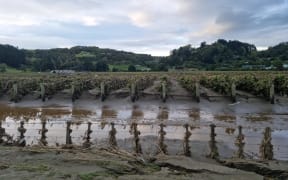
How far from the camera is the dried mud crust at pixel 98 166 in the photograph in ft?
25.7

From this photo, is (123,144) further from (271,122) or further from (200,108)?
(200,108)

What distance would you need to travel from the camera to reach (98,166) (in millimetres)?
8422

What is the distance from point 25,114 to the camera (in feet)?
76.8

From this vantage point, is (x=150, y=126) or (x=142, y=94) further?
(x=142, y=94)

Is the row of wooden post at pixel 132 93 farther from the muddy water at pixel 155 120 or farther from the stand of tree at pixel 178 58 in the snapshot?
the stand of tree at pixel 178 58

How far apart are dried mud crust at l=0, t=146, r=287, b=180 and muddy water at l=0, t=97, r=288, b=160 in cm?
262

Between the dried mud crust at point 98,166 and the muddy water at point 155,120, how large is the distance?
8.61ft

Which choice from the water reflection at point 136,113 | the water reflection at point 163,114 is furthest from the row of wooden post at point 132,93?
the water reflection at point 163,114

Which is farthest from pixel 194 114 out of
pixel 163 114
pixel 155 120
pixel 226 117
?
pixel 155 120

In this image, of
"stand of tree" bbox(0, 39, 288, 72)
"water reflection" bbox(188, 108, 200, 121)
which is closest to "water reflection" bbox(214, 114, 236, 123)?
"water reflection" bbox(188, 108, 200, 121)

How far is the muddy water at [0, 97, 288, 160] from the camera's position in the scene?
14.1 m

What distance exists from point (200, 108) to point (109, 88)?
9672 millimetres

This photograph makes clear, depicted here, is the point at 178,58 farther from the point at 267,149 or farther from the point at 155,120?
the point at 267,149

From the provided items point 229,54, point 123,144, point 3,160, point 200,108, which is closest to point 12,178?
point 3,160
